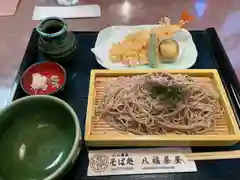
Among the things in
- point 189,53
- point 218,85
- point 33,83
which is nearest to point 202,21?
point 189,53

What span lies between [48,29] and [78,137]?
1.42ft

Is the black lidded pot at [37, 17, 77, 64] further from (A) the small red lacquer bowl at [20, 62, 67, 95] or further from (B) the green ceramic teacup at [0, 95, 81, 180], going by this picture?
(B) the green ceramic teacup at [0, 95, 81, 180]

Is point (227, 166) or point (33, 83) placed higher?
point (33, 83)

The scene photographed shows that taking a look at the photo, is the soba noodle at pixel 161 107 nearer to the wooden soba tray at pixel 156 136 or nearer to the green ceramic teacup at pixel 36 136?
the wooden soba tray at pixel 156 136

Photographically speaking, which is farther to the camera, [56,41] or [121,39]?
[121,39]

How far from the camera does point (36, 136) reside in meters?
0.84

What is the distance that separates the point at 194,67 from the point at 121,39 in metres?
0.29

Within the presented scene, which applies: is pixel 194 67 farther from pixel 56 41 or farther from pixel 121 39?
pixel 56 41

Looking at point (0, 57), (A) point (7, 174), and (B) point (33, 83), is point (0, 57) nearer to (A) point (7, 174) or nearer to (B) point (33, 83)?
(B) point (33, 83)

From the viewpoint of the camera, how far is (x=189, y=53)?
1.08m

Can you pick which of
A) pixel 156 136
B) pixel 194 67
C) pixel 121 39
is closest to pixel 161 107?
pixel 156 136

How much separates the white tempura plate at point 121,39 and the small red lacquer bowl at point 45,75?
0.49ft

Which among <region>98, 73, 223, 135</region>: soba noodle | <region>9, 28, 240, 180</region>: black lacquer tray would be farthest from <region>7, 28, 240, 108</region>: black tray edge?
<region>98, 73, 223, 135</region>: soba noodle

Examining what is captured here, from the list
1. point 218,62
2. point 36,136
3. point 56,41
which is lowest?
point 218,62
